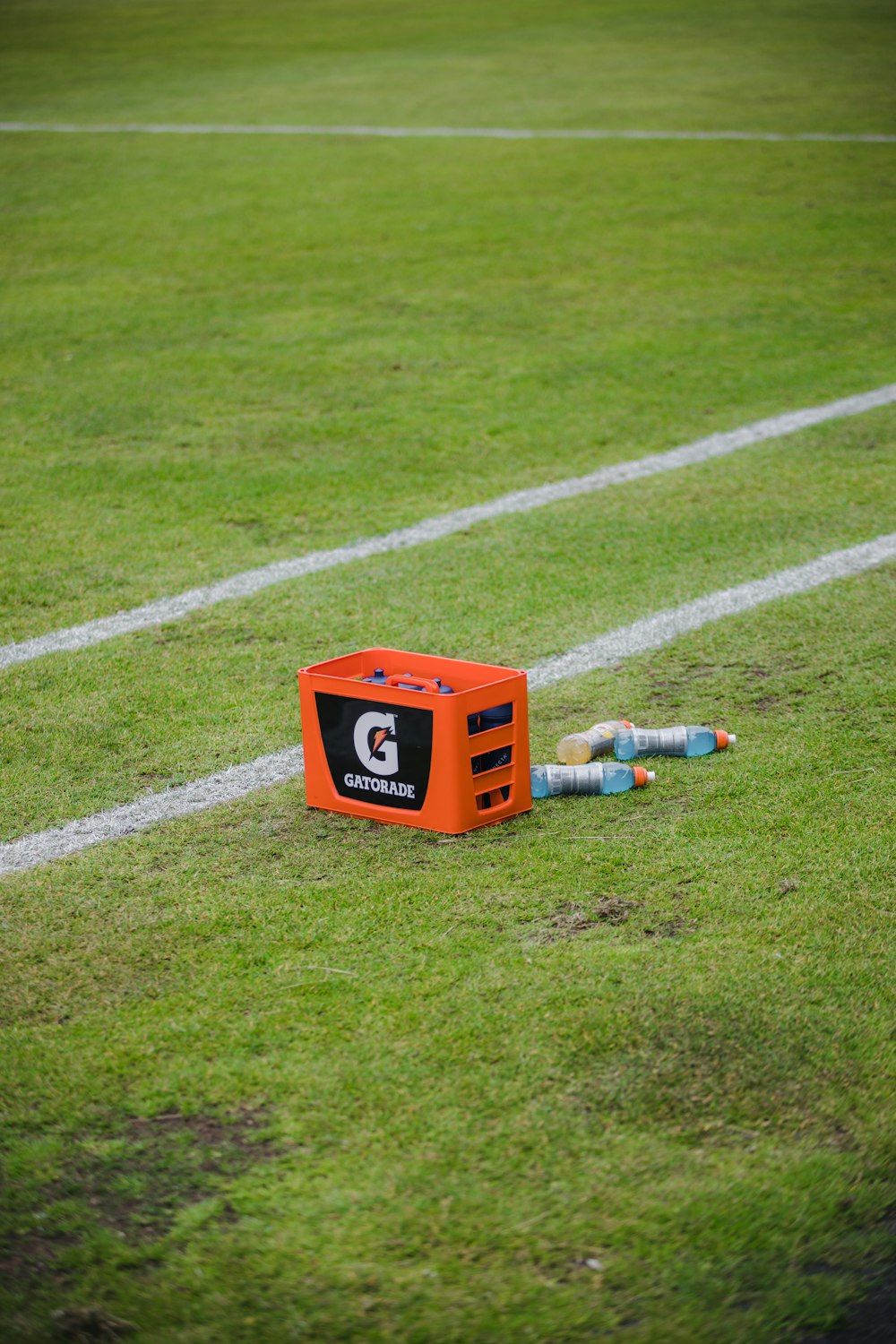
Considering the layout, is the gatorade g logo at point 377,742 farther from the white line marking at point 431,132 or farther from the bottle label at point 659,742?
the white line marking at point 431,132

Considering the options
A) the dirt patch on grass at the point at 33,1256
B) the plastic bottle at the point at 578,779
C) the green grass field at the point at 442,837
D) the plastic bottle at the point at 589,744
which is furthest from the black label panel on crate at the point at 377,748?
the dirt patch on grass at the point at 33,1256

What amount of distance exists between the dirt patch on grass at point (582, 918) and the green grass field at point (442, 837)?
0.01 m

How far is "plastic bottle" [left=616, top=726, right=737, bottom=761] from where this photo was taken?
4.55 m

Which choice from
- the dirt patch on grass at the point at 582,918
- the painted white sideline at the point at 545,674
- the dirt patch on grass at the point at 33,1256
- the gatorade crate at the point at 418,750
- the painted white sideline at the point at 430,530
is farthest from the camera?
the painted white sideline at the point at 430,530

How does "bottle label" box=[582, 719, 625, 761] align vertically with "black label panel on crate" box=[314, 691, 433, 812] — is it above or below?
below

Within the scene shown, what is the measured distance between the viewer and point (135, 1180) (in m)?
2.71

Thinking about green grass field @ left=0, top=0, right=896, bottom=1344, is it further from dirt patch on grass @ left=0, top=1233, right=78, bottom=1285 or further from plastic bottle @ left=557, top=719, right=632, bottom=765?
plastic bottle @ left=557, top=719, right=632, bottom=765

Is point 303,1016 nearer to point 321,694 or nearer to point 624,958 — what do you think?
point 624,958

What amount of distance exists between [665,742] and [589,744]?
273mm

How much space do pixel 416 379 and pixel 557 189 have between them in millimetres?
5603

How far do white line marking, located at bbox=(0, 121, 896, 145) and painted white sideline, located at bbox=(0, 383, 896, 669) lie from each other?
315 inches

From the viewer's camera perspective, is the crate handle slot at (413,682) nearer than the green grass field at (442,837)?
No

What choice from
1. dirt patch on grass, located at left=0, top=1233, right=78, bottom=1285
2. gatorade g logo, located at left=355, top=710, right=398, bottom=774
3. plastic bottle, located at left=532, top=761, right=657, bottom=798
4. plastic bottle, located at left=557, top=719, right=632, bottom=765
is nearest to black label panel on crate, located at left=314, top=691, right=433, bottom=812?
gatorade g logo, located at left=355, top=710, right=398, bottom=774

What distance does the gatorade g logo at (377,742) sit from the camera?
159 inches
